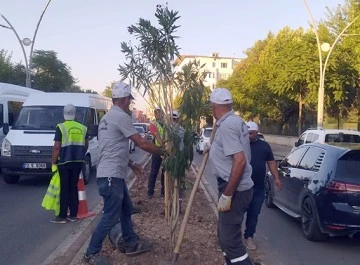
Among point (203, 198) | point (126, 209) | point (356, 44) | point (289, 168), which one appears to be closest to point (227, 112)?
point (126, 209)

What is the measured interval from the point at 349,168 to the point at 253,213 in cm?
163

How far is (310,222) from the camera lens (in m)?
8.09

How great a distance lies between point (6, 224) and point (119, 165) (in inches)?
156

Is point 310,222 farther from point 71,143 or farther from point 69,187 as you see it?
point 71,143

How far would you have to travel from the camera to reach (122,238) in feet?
21.1

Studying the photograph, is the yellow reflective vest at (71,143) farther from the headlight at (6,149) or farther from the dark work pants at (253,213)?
the headlight at (6,149)

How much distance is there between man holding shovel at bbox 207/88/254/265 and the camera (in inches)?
187

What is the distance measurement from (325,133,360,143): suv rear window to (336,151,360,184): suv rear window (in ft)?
30.4

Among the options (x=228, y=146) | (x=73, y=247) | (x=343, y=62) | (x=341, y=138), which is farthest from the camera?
(x=343, y=62)

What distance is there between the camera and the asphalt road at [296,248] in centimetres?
704

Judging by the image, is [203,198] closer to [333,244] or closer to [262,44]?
[333,244]

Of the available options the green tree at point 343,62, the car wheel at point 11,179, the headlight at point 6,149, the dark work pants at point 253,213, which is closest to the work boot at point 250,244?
the dark work pants at point 253,213

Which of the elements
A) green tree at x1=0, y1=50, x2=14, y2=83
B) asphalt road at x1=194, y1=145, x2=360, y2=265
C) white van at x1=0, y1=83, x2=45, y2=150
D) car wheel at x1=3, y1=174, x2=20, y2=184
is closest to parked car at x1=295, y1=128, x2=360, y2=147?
asphalt road at x1=194, y1=145, x2=360, y2=265

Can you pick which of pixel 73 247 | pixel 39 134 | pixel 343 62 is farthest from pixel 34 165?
pixel 343 62
